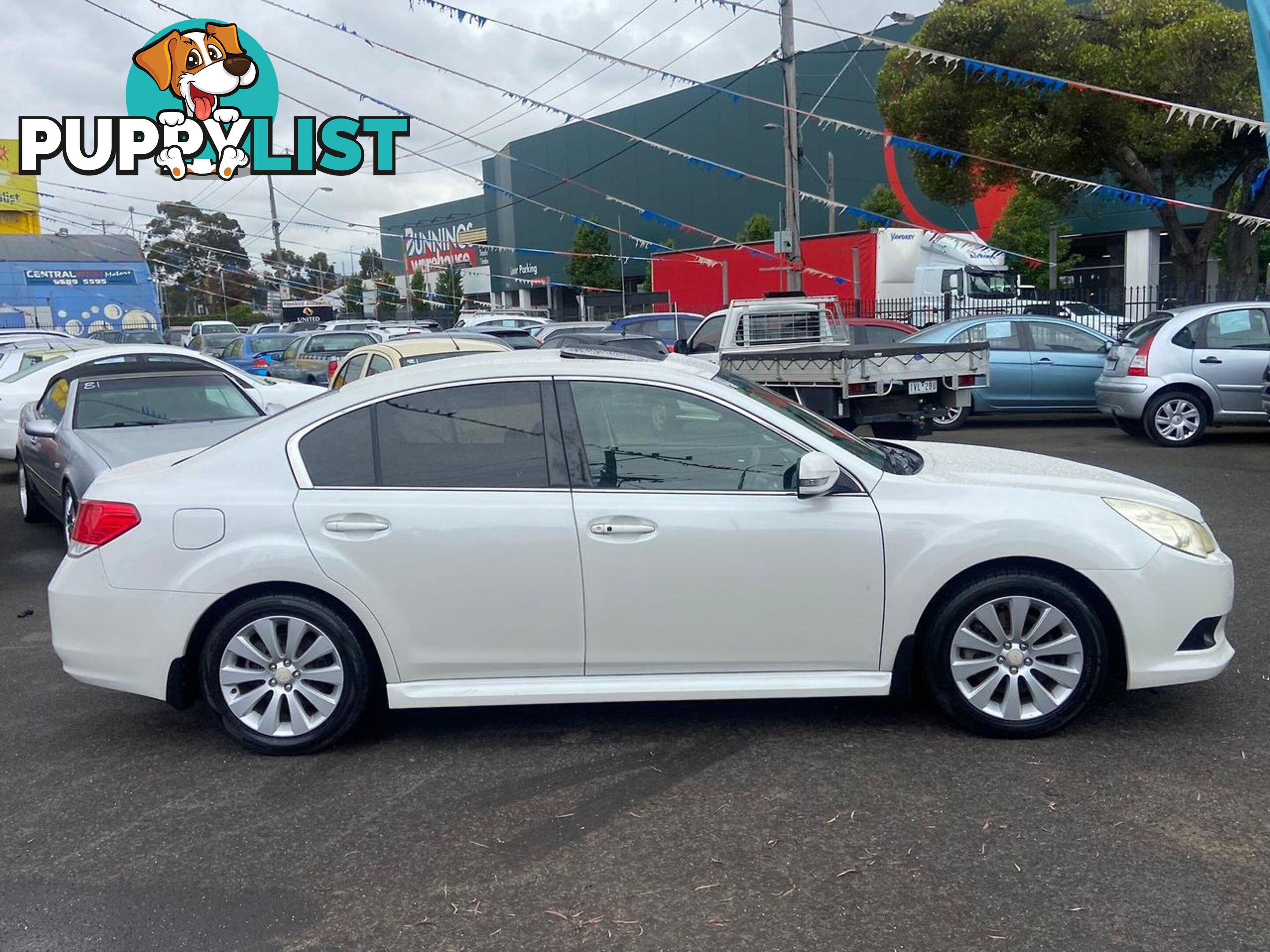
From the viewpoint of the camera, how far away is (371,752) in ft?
15.9

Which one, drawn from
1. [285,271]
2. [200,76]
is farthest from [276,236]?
[200,76]

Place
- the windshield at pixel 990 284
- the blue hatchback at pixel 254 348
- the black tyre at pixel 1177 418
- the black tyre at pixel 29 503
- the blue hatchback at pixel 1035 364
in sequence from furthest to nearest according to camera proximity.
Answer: the windshield at pixel 990 284
the blue hatchback at pixel 254 348
the blue hatchback at pixel 1035 364
the black tyre at pixel 1177 418
the black tyre at pixel 29 503

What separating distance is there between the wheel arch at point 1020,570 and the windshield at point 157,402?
20.3 feet

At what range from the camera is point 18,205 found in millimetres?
55125

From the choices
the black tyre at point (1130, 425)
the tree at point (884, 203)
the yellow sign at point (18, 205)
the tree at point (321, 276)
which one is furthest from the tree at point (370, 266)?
the black tyre at point (1130, 425)

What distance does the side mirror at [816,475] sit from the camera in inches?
178

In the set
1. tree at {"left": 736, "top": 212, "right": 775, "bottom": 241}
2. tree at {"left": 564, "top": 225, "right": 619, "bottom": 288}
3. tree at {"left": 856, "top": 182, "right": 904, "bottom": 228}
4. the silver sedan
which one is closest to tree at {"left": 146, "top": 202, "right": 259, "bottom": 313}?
tree at {"left": 564, "top": 225, "right": 619, "bottom": 288}

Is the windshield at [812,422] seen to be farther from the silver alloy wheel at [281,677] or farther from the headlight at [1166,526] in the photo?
the silver alloy wheel at [281,677]

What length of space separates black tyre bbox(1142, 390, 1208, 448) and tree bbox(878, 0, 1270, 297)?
6021 millimetres

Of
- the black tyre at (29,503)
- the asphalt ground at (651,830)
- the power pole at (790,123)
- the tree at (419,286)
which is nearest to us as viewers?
the asphalt ground at (651,830)

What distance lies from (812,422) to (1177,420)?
29.5ft

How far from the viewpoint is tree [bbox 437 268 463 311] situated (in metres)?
61.8

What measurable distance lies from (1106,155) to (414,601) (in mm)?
17494

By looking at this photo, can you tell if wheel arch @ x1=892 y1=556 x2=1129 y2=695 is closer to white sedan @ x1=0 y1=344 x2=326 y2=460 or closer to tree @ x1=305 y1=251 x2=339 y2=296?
Result: white sedan @ x1=0 y1=344 x2=326 y2=460
